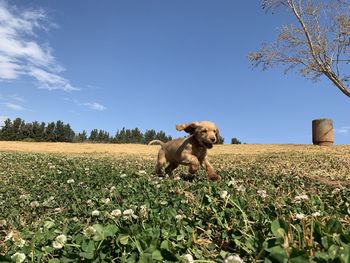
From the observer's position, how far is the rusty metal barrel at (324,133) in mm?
30438

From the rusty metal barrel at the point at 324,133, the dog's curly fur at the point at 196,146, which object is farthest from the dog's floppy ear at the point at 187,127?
the rusty metal barrel at the point at 324,133

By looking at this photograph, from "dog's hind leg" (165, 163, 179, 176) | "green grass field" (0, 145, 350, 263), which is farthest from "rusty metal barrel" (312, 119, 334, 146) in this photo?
"green grass field" (0, 145, 350, 263)

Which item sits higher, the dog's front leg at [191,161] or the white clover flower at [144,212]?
Result: the dog's front leg at [191,161]

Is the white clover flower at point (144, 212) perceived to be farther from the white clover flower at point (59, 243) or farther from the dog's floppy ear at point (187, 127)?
the dog's floppy ear at point (187, 127)

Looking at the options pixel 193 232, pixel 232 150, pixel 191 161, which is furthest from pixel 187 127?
pixel 232 150

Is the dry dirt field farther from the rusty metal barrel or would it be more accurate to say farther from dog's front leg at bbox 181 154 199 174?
dog's front leg at bbox 181 154 199 174

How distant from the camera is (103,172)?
1171 cm

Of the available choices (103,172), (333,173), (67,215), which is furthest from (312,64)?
(67,215)

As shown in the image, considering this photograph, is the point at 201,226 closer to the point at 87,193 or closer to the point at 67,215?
the point at 67,215

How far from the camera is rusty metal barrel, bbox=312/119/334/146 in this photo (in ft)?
99.9

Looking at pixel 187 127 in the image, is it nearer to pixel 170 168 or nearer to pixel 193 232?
pixel 170 168

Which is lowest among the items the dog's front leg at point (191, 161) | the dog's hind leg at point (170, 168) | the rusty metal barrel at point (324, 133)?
the dog's hind leg at point (170, 168)

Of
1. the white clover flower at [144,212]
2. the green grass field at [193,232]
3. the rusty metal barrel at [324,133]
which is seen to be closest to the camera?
the green grass field at [193,232]

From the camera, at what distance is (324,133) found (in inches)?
1199
